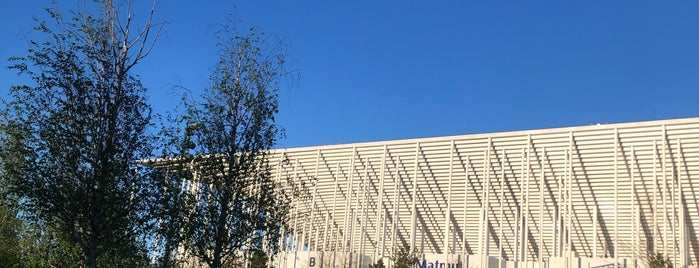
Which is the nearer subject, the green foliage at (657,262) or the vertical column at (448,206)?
the green foliage at (657,262)

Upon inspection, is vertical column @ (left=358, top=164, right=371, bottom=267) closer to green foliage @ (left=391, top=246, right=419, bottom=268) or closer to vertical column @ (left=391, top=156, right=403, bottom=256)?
vertical column @ (left=391, top=156, right=403, bottom=256)

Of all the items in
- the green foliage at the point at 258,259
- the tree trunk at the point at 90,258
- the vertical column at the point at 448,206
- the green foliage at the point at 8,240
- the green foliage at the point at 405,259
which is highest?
the vertical column at the point at 448,206

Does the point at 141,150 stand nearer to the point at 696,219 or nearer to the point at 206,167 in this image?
the point at 206,167

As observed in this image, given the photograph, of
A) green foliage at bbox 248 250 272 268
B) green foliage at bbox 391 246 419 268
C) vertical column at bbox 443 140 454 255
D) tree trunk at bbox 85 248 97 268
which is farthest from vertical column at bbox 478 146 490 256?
tree trunk at bbox 85 248 97 268

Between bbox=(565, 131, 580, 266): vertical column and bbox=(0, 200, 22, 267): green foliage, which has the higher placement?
bbox=(565, 131, 580, 266): vertical column

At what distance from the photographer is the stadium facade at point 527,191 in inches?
1156

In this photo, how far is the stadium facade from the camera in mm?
29375

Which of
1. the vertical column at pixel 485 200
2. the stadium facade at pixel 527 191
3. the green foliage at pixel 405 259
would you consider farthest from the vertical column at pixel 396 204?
the vertical column at pixel 485 200

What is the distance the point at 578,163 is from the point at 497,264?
21.0 feet

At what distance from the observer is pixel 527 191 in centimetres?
3102

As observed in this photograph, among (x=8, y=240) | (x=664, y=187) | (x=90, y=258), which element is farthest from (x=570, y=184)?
(x=90, y=258)

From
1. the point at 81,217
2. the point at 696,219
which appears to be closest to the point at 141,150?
the point at 81,217

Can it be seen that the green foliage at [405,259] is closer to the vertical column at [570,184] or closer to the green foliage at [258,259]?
the vertical column at [570,184]

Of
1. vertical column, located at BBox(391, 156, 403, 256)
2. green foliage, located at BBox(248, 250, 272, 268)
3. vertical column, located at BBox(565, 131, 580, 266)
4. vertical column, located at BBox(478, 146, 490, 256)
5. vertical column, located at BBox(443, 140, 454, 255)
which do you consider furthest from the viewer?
vertical column, located at BBox(391, 156, 403, 256)
